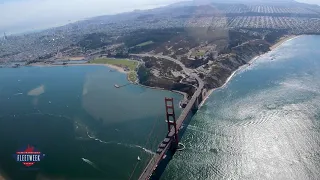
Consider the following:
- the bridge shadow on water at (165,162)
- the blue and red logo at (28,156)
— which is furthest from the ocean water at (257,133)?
the blue and red logo at (28,156)

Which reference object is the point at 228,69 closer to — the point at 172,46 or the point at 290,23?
the point at 172,46

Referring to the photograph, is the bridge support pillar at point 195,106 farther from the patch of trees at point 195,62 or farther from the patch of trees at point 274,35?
the patch of trees at point 274,35

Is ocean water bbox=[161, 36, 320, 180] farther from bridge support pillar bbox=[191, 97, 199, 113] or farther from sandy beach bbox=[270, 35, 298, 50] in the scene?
sandy beach bbox=[270, 35, 298, 50]

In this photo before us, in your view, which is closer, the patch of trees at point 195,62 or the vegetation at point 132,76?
the vegetation at point 132,76

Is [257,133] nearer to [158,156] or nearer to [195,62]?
[158,156]

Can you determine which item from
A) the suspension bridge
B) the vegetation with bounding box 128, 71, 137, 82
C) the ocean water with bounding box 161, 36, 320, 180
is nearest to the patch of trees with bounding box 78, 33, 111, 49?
the vegetation with bounding box 128, 71, 137, 82

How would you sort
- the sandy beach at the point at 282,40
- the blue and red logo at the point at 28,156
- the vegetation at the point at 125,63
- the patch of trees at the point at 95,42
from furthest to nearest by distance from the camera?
the patch of trees at the point at 95,42, the sandy beach at the point at 282,40, the vegetation at the point at 125,63, the blue and red logo at the point at 28,156

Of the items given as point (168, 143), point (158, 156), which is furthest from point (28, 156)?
point (168, 143)
